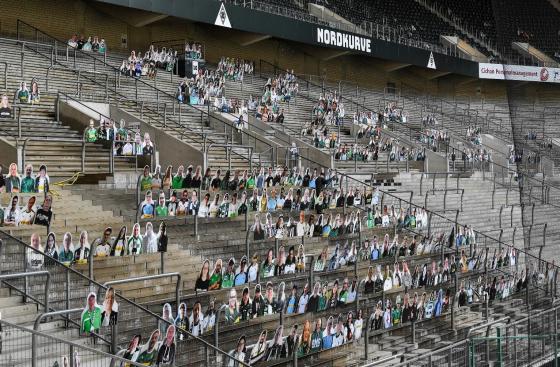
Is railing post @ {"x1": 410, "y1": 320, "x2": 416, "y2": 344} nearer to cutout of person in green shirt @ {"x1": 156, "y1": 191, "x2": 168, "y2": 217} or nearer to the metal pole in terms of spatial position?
cutout of person in green shirt @ {"x1": 156, "y1": 191, "x2": 168, "y2": 217}

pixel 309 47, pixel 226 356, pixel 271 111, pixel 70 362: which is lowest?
pixel 226 356

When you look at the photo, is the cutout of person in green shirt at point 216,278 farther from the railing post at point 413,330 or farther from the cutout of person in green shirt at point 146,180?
the railing post at point 413,330

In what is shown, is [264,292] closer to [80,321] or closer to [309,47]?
[80,321]

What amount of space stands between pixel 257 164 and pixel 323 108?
7570 millimetres

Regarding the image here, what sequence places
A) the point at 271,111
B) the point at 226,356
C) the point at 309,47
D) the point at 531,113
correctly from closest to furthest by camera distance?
the point at 226,356
the point at 531,113
the point at 271,111
the point at 309,47

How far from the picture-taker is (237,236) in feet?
41.8

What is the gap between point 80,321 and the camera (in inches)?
334

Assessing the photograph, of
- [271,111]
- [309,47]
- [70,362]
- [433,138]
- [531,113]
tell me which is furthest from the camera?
[309,47]

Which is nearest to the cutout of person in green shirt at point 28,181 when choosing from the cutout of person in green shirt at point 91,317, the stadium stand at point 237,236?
the stadium stand at point 237,236

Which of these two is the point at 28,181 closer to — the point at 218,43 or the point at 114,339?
the point at 114,339

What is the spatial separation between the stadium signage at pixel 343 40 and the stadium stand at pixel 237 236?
5708 mm

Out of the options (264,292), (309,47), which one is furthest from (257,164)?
(309,47)

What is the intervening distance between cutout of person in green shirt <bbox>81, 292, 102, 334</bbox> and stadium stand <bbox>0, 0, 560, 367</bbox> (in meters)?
0.02

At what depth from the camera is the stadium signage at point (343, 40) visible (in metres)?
28.0
